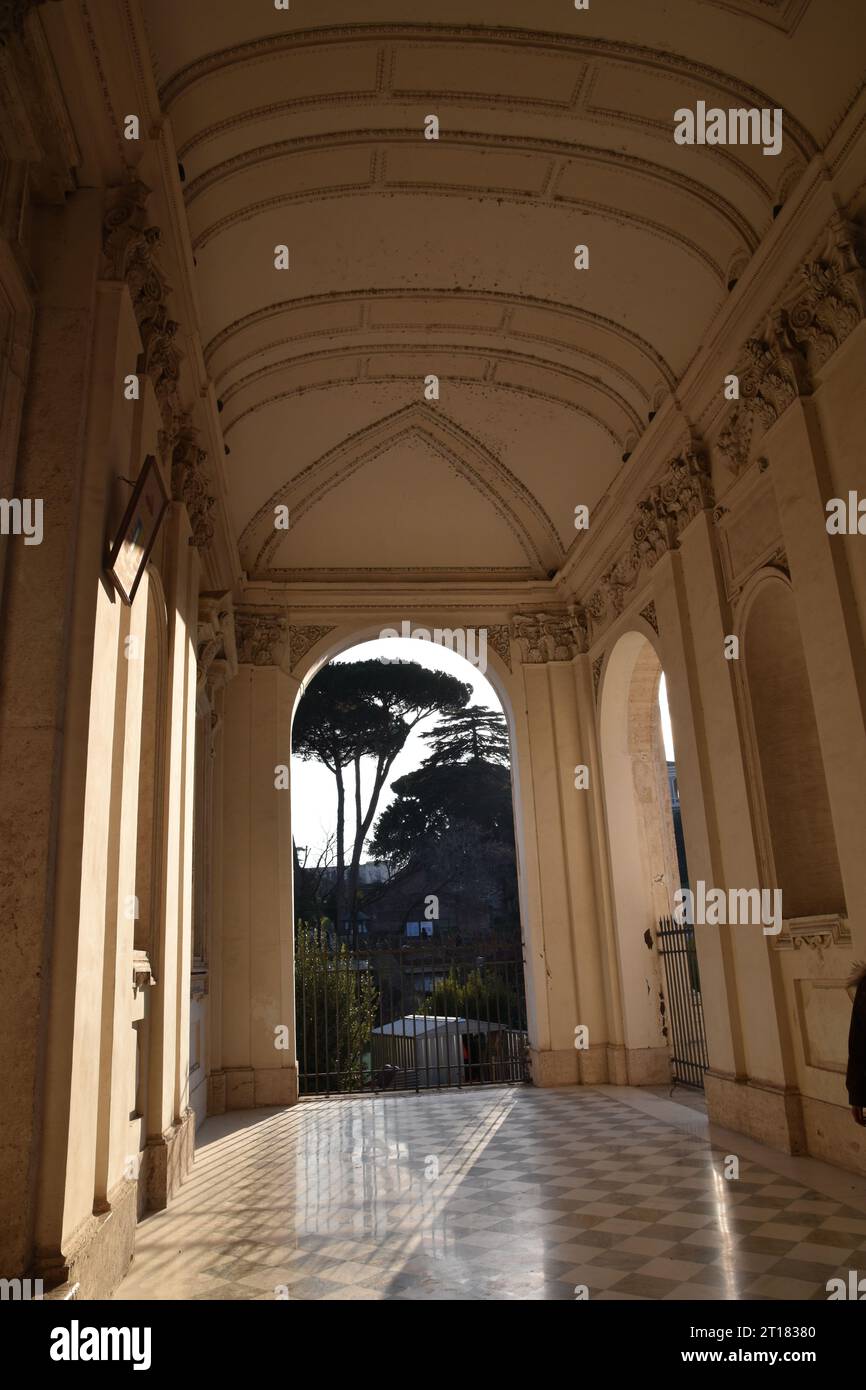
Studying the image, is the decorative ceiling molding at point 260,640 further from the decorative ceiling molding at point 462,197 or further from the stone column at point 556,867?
the decorative ceiling molding at point 462,197

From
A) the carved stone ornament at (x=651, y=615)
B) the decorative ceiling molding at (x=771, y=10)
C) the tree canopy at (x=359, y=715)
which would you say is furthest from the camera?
the tree canopy at (x=359, y=715)

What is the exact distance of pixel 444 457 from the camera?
1096cm

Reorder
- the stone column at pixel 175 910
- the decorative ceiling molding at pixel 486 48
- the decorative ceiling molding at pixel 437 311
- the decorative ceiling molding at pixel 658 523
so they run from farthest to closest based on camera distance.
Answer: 1. the decorative ceiling molding at pixel 658 523
2. the decorative ceiling molding at pixel 437 311
3. the stone column at pixel 175 910
4. the decorative ceiling molding at pixel 486 48

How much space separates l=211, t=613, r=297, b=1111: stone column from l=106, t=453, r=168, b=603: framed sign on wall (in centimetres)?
613

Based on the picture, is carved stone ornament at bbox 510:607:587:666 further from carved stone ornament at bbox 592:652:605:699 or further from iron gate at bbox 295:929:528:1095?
iron gate at bbox 295:929:528:1095

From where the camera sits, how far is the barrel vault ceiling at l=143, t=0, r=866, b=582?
5.79 metres

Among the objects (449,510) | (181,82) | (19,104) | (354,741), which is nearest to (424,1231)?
(19,104)

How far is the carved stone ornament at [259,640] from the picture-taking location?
1167cm

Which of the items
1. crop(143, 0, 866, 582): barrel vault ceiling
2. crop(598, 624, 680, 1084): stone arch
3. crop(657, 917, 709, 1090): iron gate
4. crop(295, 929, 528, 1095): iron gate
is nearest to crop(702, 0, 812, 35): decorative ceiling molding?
crop(143, 0, 866, 582): barrel vault ceiling

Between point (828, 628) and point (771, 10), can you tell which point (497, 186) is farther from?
point (828, 628)

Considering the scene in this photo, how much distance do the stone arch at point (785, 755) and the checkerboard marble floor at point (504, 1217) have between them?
1997mm

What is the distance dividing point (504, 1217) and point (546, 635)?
312 inches

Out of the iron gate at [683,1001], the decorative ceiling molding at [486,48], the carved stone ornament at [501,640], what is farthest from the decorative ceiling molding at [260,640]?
the decorative ceiling molding at [486,48]

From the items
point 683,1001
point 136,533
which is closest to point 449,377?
point 136,533
